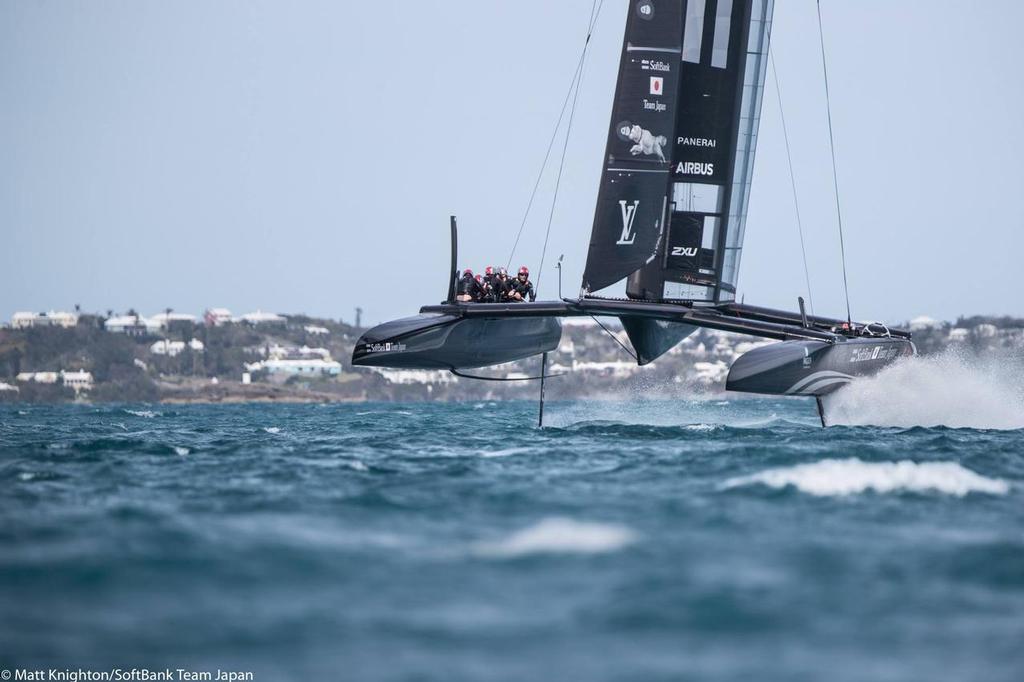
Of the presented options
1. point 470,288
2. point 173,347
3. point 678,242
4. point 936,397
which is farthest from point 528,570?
point 173,347

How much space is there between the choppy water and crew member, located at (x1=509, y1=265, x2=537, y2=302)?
6.79 m

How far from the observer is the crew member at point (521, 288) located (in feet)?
61.9

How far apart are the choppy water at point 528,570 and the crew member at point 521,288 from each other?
22.3ft

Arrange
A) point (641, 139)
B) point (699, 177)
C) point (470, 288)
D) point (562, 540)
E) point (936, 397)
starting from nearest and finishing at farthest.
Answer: point (562, 540) → point (641, 139) → point (936, 397) → point (470, 288) → point (699, 177)


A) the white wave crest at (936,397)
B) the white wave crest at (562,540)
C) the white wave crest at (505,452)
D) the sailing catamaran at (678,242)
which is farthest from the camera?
the white wave crest at (936,397)

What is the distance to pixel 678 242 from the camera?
19.0 m

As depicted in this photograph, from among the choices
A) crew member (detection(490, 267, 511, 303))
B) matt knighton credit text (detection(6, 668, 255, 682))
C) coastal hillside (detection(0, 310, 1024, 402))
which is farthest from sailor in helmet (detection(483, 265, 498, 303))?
coastal hillside (detection(0, 310, 1024, 402))

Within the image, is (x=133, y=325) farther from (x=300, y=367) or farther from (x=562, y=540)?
(x=562, y=540)

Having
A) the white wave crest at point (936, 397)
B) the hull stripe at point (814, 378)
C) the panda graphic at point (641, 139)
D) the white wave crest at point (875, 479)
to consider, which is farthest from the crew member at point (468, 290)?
the white wave crest at point (875, 479)

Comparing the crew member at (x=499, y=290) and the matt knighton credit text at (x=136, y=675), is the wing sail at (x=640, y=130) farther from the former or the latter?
the matt knighton credit text at (x=136, y=675)

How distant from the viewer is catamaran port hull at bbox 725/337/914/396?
16.7 metres

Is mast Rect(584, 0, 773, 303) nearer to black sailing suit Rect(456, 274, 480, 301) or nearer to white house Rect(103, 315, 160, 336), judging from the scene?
black sailing suit Rect(456, 274, 480, 301)

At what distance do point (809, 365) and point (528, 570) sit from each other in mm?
10540

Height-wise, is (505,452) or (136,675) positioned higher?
(505,452)
